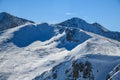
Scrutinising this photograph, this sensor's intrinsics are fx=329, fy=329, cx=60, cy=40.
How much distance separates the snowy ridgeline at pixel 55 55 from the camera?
12862 centimetres

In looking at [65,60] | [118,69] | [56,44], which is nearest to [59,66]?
[65,60]

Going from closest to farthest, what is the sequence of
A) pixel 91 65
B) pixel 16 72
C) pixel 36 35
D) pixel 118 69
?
1. pixel 118 69
2. pixel 91 65
3. pixel 16 72
4. pixel 36 35

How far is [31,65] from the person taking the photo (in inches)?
6053

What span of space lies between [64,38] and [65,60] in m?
36.8

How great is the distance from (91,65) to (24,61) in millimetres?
42878

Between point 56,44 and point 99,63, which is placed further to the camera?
point 56,44

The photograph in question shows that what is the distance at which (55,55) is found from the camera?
159125mm

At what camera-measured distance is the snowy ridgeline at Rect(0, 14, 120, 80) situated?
128625 mm

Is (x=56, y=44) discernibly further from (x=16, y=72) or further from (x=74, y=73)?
(x=74, y=73)

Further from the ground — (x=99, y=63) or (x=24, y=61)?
(x=99, y=63)

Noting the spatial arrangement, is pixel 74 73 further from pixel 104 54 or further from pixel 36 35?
pixel 36 35

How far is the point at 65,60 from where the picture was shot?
141500mm

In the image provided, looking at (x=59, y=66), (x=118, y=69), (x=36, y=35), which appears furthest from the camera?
(x=36, y=35)

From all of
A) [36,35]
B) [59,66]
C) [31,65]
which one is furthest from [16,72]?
[36,35]
